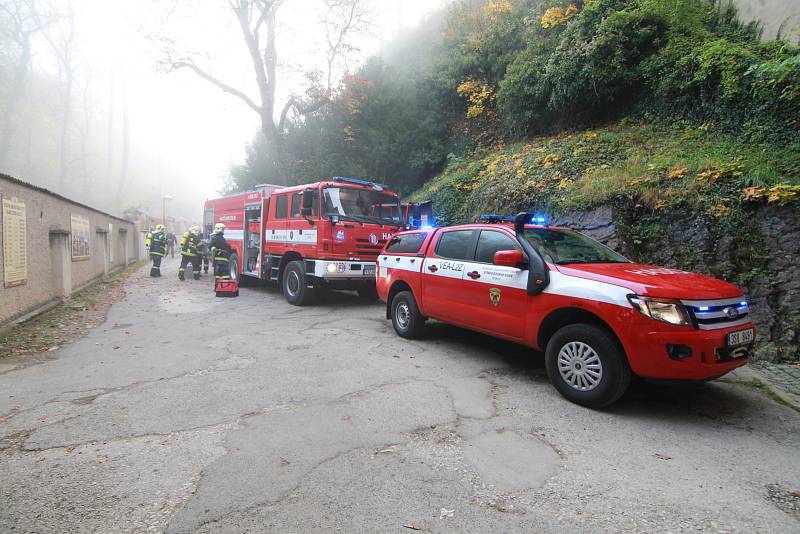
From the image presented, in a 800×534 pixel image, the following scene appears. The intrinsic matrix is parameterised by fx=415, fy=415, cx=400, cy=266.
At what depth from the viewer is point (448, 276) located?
539 cm

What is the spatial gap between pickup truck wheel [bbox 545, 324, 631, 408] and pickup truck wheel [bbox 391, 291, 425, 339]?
2.29 meters

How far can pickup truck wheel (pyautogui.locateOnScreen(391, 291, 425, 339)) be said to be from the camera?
19.8ft

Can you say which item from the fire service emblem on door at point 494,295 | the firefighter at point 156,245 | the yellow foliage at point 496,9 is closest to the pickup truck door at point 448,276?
the fire service emblem on door at point 494,295

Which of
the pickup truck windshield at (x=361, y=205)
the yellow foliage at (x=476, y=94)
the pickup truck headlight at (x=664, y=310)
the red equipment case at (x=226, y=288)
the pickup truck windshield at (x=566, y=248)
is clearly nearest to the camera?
the pickup truck headlight at (x=664, y=310)

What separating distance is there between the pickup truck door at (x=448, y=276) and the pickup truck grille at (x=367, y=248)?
9.06 ft

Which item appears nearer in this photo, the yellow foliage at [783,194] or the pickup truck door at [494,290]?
the pickup truck door at [494,290]

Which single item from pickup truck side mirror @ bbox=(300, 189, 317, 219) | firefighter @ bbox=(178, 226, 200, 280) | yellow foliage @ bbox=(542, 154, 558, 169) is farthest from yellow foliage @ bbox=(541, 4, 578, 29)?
firefighter @ bbox=(178, 226, 200, 280)

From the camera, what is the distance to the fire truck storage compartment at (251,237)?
10.6 meters

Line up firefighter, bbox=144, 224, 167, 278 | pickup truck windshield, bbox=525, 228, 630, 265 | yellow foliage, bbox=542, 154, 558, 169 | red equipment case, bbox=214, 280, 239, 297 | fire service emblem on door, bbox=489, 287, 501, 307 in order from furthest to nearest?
firefighter, bbox=144, 224, 167, 278 → red equipment case, bbox=214, 280, 239, 297 → yellow foliage, bbox=542, 154, 558, 169 → fire service emblem on door, bbox=489, 287, 501, 307 → pickup truck windshield, bbox=525, 228, 630, 265

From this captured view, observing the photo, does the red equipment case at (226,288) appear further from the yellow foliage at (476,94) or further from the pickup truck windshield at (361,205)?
the yellow foliage at (476,94)

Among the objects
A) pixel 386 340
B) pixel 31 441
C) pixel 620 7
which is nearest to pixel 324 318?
pixel 386 340

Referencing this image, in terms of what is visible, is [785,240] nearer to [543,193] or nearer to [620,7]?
[543,193]

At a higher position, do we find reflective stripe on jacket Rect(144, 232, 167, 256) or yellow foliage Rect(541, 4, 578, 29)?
yellow foliage Rect(541, 4, 578, 29)

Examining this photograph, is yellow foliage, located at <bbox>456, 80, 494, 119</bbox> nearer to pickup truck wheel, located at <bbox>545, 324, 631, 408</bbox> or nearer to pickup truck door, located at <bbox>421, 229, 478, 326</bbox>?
pickup truck door, located at <bbox>421, 229, 478, 326</bbox>
